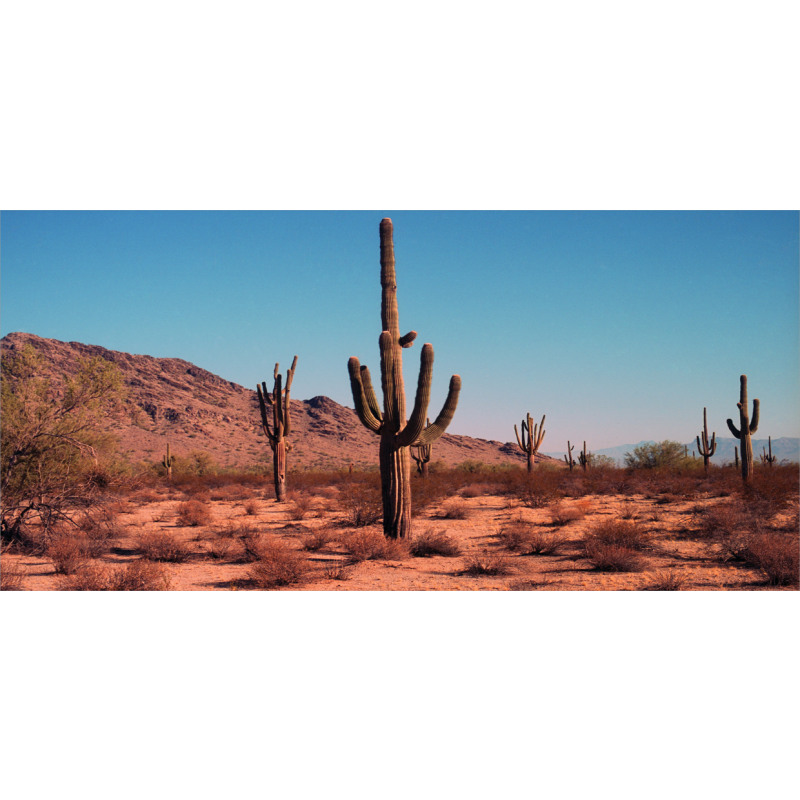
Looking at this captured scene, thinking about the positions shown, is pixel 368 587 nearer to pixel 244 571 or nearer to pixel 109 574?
pixel 244 571

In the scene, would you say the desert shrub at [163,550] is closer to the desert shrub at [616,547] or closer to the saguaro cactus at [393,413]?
the saguaro cactus at [393,413]

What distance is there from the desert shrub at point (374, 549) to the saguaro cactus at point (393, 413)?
22.6 inches

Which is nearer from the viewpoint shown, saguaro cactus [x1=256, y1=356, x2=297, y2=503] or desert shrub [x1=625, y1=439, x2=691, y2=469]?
saguaro cactus [x1=256, y1=356, x2=297, y2=503]

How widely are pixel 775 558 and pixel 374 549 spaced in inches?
250

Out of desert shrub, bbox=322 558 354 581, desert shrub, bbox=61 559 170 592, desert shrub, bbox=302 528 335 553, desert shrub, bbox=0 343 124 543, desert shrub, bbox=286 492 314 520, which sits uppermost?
desert shrub, bbox=0 343 124 543

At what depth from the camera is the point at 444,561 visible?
1077cm

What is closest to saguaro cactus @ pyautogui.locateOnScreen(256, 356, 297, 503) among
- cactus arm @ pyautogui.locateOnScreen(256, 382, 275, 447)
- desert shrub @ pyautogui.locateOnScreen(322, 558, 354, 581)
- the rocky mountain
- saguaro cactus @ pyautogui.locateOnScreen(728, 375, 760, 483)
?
cactus arm @ pyautogui.locateOnScreen(256, 382, 275, 447)

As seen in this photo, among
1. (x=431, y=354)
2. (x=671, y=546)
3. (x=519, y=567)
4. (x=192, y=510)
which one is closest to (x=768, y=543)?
(x=671, y=546)

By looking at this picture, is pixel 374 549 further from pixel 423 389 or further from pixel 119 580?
pixel 119 580

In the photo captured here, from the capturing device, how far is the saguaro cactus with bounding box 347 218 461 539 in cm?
1119

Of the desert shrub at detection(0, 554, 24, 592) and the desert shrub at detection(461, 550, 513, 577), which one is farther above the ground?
the desert shrub at detection(0, 554, 24, 592)

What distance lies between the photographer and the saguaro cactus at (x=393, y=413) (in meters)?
11.2

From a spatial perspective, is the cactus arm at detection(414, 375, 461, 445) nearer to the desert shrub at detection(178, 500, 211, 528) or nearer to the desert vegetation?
the desert vegetation

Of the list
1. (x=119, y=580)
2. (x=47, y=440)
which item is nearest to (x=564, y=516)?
(x=119, y=580)
